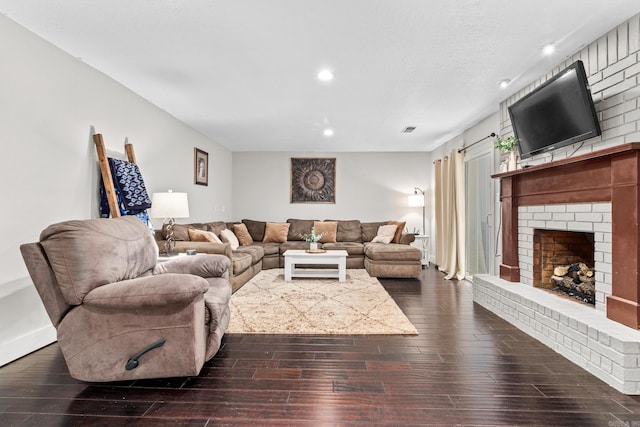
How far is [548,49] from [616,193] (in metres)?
1.26

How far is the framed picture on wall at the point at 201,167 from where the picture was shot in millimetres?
5309

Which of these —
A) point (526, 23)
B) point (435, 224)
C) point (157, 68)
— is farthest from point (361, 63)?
point (435, 224)

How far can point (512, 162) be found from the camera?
358 centimetres

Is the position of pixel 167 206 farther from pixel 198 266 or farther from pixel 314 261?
pixel 314 261

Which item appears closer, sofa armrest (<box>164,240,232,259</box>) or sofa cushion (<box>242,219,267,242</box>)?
sofa armrest (<box>164,240,232,259</box>)

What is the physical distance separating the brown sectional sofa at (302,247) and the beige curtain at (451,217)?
1.97ft

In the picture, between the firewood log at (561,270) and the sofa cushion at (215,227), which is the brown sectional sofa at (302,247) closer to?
the sofa cushion at (215,227)

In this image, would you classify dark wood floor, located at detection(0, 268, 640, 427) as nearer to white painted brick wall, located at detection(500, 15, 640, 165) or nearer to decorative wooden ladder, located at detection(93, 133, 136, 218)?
decorative wooden ladder, located at detection(93, 133, 136, 218)

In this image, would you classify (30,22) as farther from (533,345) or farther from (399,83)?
(533,345)

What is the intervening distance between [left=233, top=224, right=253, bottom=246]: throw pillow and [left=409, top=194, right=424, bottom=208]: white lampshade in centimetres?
320

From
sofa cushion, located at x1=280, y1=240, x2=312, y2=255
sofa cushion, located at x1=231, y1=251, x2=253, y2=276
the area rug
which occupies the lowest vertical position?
the area rug

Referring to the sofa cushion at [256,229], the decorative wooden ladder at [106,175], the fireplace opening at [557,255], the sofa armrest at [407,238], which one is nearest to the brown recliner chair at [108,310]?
the decorative wooden ladder at [106,175]

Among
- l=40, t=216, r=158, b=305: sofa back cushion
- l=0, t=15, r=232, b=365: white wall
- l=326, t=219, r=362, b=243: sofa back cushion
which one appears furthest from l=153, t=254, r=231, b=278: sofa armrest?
l=326, t=219, r=362, b=243: sofa back cushion

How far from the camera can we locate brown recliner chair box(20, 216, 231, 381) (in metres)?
1.85
